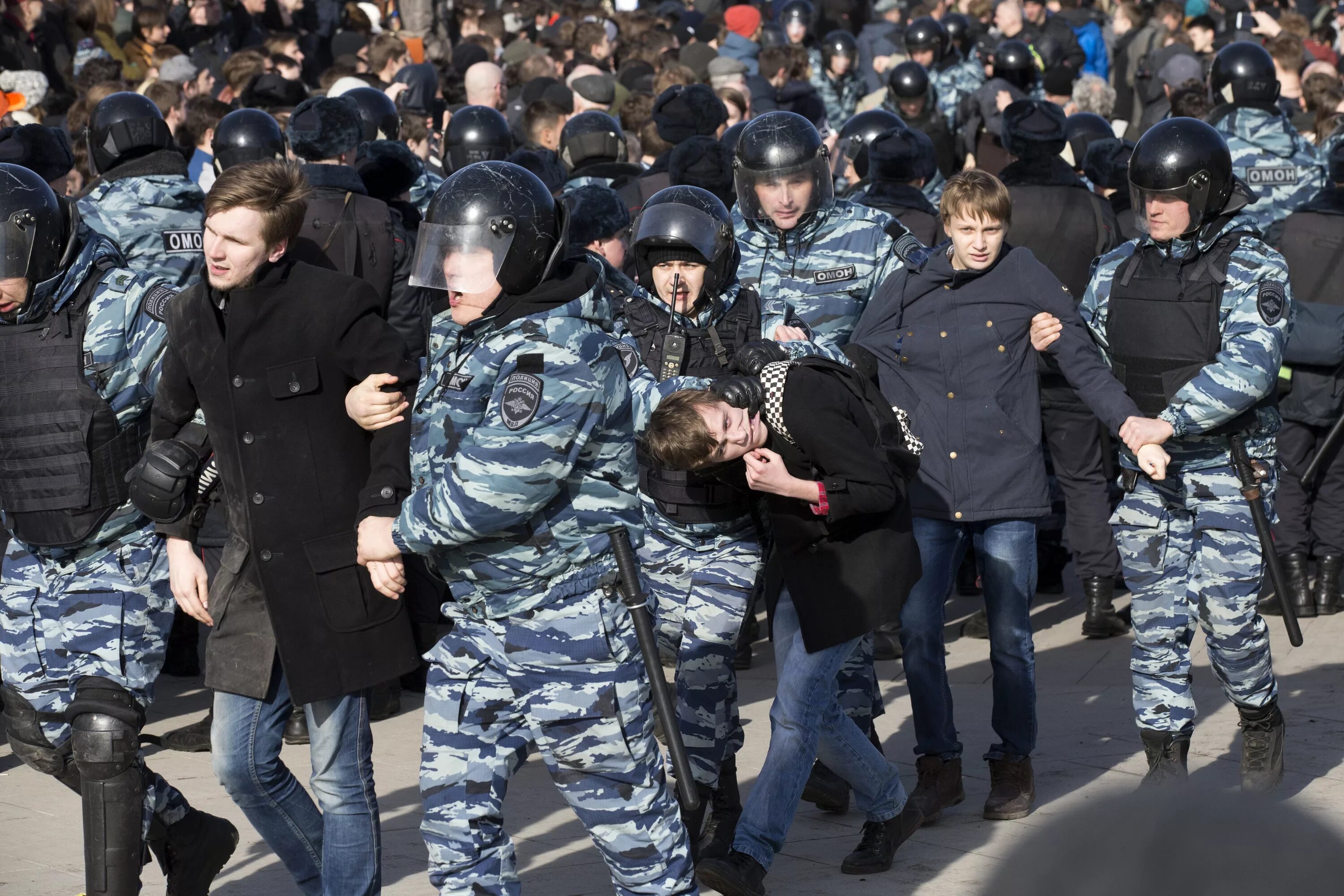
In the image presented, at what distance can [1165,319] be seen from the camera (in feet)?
17.0

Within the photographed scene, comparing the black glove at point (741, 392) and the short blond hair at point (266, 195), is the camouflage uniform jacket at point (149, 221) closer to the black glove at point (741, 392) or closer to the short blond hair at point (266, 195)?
the short blond hair at point (266, 195)

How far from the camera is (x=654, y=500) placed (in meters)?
4.81

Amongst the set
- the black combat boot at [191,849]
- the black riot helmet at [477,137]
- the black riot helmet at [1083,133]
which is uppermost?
the black riot helmet at [477,137]

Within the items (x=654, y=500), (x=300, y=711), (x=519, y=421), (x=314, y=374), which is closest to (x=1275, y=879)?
(x=519, y=421)

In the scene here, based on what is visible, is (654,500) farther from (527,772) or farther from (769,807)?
(527,772)

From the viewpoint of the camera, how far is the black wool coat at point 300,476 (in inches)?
149

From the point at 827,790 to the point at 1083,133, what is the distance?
15.9ft

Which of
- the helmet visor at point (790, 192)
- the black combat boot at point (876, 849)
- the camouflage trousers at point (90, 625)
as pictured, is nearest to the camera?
the camouflage trousers at point (90, 625)

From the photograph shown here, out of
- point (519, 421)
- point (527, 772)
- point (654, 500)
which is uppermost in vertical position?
point (519, 421)

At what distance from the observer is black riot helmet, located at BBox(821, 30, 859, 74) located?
1364cm

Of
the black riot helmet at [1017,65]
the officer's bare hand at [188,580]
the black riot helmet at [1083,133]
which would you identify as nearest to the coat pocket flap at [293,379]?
the officer's bare hand at [188,580]

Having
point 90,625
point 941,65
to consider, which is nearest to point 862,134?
point 90,625

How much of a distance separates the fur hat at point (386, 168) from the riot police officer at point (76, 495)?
258 centimetres

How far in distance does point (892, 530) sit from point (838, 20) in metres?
13.4
